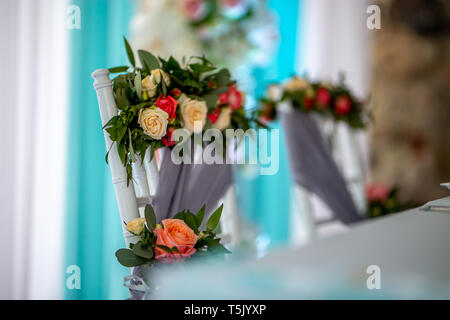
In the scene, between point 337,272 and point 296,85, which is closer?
point 337,272

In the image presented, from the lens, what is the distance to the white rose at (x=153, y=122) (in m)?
0.77

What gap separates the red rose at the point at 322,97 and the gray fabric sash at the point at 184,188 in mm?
804

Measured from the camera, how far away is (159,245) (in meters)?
0.74

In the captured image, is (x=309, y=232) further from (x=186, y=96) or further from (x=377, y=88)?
(x=377, y=88)

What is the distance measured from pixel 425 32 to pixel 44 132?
2.25 meters

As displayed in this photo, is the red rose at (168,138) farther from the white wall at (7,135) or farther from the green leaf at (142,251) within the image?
the white wall at (7,135)

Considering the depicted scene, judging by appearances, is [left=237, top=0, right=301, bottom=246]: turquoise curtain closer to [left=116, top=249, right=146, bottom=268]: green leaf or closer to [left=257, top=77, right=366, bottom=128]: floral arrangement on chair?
[left=257, top=77, right=366, bottom=128]: floral arrangement on chair

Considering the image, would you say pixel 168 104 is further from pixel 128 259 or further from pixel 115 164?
pixel 128 259

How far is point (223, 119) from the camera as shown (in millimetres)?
946

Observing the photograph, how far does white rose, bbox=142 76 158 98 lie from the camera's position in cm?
80

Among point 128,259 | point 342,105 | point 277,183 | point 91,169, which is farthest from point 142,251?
point 277,183

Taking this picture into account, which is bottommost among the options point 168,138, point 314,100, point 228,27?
point 168,138

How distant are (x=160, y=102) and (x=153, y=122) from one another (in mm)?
52
